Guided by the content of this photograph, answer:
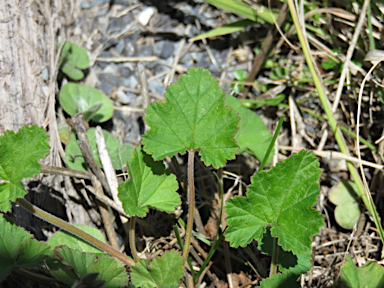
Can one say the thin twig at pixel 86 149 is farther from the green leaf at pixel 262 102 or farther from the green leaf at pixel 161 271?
the green leaf at pixel 262 102

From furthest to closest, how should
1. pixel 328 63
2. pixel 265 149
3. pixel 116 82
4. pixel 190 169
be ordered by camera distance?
1. pixel 116 82
2. pixel 328 63
3. pixel 265 149
4. pixel 190 169

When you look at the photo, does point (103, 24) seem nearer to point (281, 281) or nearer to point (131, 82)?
point (131, 82)

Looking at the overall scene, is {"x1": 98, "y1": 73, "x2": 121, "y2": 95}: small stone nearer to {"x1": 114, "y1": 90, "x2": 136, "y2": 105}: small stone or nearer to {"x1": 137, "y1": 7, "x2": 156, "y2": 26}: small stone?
{"x1": 114, "y1": 90, "x2": 136, "y2": 105}: small stone

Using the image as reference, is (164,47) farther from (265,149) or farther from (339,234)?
(339,234)

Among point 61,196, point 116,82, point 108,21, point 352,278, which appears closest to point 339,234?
point 352,278

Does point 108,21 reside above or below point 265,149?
above

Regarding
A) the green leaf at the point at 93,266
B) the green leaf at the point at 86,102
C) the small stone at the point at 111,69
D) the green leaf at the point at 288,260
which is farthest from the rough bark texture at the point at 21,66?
the green leaf at the point at 288,260

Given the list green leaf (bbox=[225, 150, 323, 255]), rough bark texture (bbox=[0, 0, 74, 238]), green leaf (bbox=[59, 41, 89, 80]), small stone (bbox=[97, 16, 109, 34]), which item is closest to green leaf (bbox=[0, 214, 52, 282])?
rough bark texture (bbox=[0, 0, 74, 238])
